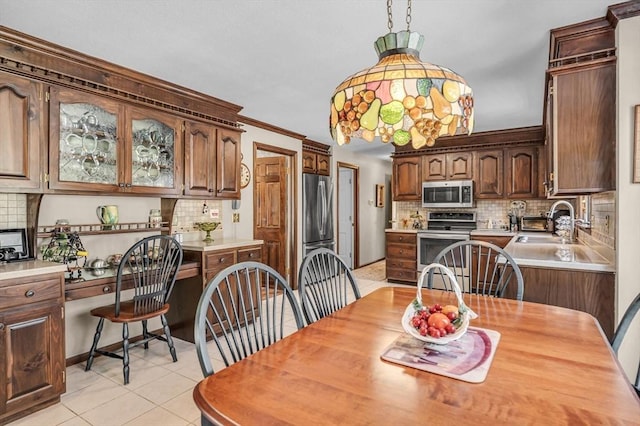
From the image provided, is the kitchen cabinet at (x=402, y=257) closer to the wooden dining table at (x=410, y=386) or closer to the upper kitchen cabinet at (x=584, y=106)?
the upper kitchen cabinet at (x=584, y=106)

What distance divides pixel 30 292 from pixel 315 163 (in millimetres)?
4113

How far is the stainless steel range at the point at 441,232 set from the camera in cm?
496

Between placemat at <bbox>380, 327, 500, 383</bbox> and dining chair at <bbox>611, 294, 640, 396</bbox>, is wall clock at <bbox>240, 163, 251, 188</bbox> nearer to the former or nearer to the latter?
placemat at <bbox>380, 327, 500, 383</bbox>

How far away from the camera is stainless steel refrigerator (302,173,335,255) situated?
5.27m

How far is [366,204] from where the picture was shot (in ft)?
23.0

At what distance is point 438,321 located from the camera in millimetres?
1223

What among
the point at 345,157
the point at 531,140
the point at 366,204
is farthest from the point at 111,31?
the point at 366,204

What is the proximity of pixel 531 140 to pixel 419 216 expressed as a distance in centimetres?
194

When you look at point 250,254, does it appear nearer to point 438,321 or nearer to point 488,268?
point 488,268

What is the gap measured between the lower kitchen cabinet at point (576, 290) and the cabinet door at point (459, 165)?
119 inches

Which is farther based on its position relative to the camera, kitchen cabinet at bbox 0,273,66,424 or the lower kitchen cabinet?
the lower kitchen cabinet

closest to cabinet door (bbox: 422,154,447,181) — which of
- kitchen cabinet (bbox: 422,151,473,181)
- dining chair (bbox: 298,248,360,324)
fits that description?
kitchen cabinet (bbox: 422,151,473,181)

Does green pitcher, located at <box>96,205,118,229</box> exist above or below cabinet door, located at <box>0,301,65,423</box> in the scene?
above

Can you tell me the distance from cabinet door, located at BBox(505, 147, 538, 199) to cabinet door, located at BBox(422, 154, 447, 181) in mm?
859
